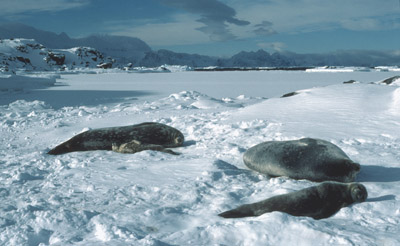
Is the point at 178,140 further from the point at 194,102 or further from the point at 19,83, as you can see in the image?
the point at 19,83

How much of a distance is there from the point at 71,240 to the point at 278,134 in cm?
327

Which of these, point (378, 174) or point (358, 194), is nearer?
point (358, 194)

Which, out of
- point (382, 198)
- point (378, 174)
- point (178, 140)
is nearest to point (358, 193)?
point (382, 198)

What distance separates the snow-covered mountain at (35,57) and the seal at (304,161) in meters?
117

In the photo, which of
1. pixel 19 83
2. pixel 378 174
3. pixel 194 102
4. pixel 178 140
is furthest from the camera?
pixel 19 83

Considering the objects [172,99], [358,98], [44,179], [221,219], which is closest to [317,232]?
[221,219]

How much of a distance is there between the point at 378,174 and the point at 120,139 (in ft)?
10.4

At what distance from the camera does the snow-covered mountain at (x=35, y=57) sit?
11706 cm

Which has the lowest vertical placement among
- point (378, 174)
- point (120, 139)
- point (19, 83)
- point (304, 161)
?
point (19, 83)

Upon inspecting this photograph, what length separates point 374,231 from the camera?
2.02 metres

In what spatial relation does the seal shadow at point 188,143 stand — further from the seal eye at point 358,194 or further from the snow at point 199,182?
the seal eye at point 358,194

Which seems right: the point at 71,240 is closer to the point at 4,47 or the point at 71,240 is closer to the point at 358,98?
the point at 358,98

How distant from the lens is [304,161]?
325 cm

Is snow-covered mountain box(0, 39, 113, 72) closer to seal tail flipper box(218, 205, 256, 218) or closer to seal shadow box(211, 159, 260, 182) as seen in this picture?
seal shadow box(211, 159, 260, 182)
